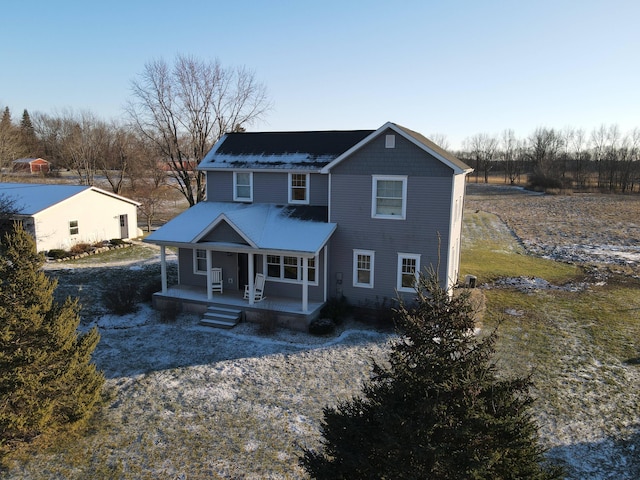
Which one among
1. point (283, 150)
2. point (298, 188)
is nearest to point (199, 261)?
point (298, 188)

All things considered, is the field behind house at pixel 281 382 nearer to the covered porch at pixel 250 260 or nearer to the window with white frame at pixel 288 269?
the covered porch at pixel 250 260

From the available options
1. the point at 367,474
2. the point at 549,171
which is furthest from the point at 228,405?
the point at 549,171

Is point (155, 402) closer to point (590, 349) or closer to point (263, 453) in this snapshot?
point (263, 453)

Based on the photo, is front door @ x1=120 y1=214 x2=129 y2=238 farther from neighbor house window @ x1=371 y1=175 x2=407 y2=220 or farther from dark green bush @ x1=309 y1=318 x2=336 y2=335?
neighbor house window @ x1=371 y1=175 x2=407 y2=220

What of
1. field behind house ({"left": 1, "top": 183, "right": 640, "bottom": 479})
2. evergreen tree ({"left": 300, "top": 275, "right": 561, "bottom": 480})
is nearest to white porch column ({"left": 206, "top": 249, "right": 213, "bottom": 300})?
field behind house ({"left": 1, "top": 183, "right": 640, "bottom": 479})

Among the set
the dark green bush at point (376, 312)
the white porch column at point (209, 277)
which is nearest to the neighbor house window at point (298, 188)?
the white porch column at point (209, 277)

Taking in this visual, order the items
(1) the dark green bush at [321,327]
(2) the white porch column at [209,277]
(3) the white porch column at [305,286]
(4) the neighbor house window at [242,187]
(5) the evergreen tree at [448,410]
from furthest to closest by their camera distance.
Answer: (4) the neighbor house window at [242,187] < (2) the white porch column at [209,277] < (3) the white porch column at [305,286] < (1) the dark green bush at [321,327] < (5) the evergreen tree at [448,410]
